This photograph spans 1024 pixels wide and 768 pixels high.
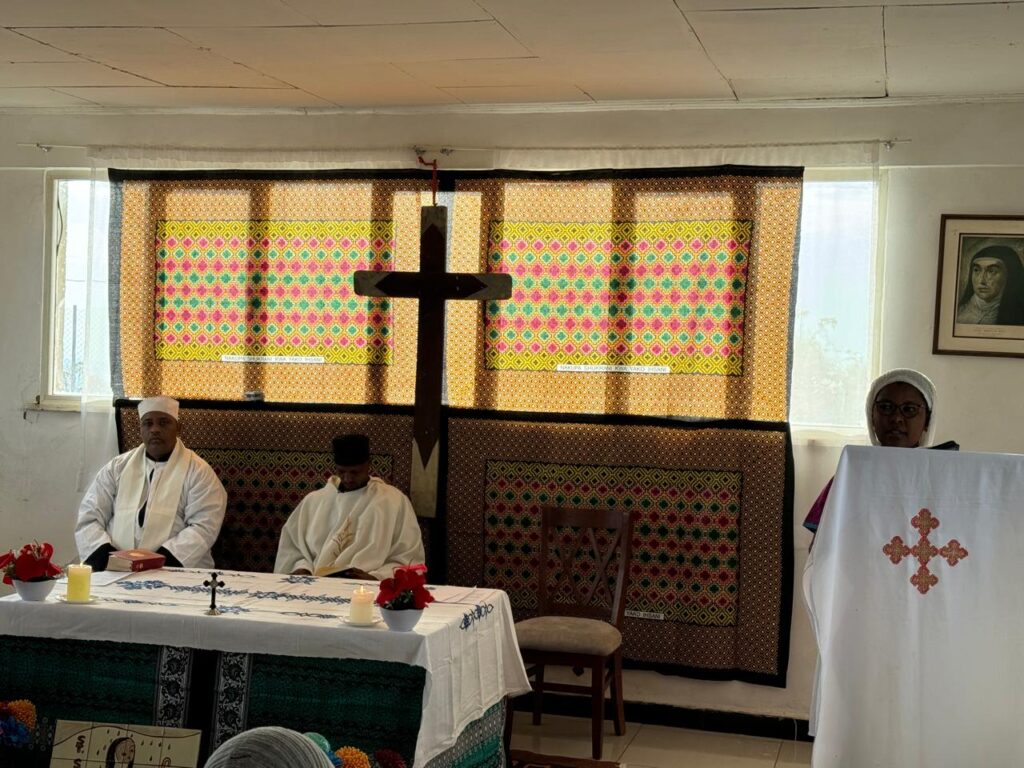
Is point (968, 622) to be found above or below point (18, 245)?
below

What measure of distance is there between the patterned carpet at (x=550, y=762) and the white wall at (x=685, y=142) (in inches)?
38.3

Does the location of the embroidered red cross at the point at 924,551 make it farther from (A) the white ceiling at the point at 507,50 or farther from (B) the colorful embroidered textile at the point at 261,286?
(B) the colorful embroidered textile at the point at 261,286

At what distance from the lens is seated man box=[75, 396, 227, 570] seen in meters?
6.22

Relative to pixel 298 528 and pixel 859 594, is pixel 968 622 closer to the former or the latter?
pixel 859 594

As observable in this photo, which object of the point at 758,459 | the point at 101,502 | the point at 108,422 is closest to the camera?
the point at 758,459

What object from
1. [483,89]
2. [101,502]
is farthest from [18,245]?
[483,89]

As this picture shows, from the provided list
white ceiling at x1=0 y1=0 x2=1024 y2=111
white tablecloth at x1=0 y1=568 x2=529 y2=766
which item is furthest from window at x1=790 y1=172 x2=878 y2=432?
white tablecloth at x1=0 y1=568 x2=529 y2=766

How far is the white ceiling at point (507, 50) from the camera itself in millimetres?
4523

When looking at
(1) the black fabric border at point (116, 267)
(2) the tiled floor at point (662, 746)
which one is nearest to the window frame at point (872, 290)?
(2) the tiled floor at point (662, 746)

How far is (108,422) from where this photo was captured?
22.6 ft

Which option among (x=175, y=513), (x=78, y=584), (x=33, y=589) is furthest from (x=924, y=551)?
(x=175, y=513)

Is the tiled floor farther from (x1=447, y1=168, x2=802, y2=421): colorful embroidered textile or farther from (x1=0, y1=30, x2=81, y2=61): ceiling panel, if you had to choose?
(x1=0, y1=30, x2=81, y2=61): ceiling panel

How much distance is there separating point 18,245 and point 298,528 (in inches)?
95.0

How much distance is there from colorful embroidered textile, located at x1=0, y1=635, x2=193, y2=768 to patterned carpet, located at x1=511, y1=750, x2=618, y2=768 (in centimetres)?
147
